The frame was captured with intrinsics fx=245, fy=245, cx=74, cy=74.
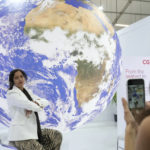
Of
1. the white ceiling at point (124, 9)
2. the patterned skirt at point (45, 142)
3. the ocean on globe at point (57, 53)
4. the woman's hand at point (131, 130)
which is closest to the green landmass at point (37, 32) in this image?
the ocean on globe at point (57, 53)

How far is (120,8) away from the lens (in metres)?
8.48

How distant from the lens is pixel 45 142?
1738 mm

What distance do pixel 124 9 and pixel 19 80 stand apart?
7378 mm

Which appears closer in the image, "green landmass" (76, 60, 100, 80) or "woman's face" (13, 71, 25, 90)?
"woman's face" (13, 71, 25, 90)

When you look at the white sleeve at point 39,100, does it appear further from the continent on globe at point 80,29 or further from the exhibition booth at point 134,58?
the exhibition booth at point 134,58

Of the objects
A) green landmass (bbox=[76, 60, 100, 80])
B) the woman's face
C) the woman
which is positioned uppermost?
green landmass (bbox=[76, 60, 100, 80])

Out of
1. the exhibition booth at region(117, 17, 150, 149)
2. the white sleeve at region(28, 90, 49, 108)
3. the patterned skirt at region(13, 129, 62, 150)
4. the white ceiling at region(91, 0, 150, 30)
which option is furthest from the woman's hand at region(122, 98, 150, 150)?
the white ceiling at region(91, 0, 150, 30)

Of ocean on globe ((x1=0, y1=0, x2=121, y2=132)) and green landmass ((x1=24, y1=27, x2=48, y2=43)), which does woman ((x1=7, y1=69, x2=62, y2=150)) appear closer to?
ocean on globe ((x1=0, y1=0, x2=121, y2=132))

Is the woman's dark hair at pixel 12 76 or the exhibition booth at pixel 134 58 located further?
the exhibition booth at pixel 134 58

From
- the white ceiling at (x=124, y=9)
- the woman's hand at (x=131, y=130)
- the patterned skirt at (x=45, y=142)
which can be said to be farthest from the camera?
the white ceiling at (x=124, y=9)

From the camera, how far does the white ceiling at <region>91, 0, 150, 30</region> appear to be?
8148mm

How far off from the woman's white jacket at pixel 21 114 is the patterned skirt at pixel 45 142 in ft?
0.14

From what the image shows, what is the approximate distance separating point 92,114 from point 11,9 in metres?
1.00

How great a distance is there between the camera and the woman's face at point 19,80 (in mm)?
1549
